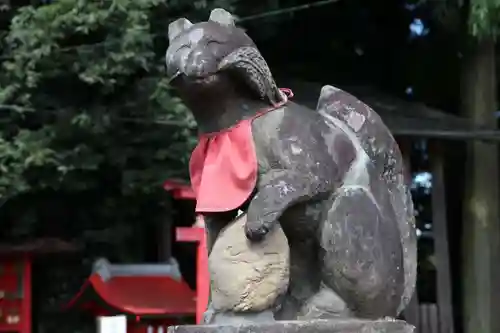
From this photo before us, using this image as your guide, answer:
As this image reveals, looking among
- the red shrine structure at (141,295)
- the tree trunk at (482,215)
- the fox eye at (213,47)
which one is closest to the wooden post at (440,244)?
the tree trunk at (482,215)

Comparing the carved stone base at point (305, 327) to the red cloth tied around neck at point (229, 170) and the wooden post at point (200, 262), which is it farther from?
the wooden post at point (200, 262)

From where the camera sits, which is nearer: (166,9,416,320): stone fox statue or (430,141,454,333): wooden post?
(166,9,416,320): stone fox statue

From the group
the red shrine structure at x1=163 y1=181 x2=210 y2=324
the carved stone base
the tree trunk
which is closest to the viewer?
the carved stone base

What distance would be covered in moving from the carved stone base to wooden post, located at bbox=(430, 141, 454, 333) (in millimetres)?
3954

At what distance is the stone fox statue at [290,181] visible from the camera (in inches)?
69.6

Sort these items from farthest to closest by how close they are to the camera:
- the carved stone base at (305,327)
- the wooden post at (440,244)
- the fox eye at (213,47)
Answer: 1. the wooden post at (440,244)
2. the fox eye at (213,47)
3. the carved stone base at (305,327)

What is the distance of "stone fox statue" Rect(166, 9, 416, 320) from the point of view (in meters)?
1.77

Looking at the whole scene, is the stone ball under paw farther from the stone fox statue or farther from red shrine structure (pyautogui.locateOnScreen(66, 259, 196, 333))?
red shrine structure (pyautogui.locateOnScreen(66, 259, 196, 333))

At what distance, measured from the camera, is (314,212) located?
1.81 m

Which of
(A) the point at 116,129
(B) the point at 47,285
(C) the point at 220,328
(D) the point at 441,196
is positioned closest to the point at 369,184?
(C) the point at 220,328

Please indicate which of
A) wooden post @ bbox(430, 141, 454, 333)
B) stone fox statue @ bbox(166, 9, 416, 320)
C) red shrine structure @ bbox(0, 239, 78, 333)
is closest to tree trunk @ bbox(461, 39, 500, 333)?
wooden post @ bbox(430, 141, 454, 333)

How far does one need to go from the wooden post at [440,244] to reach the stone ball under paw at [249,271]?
410cm

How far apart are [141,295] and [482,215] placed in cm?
235

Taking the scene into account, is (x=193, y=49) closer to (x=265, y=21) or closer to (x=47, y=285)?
(x=265, y=21)
